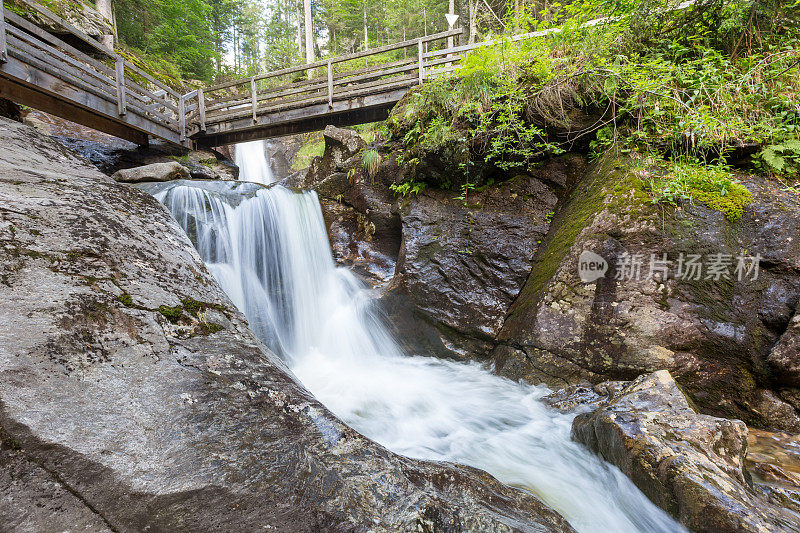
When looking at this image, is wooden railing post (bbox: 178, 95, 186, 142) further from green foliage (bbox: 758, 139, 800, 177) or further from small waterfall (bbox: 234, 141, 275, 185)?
green foliage (bbox: 758, 139, 800, 177)

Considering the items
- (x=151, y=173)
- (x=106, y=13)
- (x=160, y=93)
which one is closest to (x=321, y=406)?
(x=151, y=173)

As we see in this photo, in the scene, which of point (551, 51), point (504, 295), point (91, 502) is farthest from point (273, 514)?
point (551, 51)

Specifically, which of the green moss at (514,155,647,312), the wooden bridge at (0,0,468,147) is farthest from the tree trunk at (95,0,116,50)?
the green moss at (514,155,647,312)

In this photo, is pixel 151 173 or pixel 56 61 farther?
pixel 151 173

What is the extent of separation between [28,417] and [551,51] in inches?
271

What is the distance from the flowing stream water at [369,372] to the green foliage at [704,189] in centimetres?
279

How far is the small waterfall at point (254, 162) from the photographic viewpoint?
56.3 ft

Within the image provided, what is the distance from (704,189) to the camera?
4035mm

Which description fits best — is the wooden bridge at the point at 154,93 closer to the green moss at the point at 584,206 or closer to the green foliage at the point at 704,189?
the green moss at the point at 584,206

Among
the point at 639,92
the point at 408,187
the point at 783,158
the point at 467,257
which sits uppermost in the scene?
the point at 639,92

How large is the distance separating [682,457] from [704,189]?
3.34 m

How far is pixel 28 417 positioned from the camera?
106 cm

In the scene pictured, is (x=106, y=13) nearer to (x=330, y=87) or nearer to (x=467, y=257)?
(x=330, y=87)

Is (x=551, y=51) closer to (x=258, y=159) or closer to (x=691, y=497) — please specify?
(x=691, y=497)
